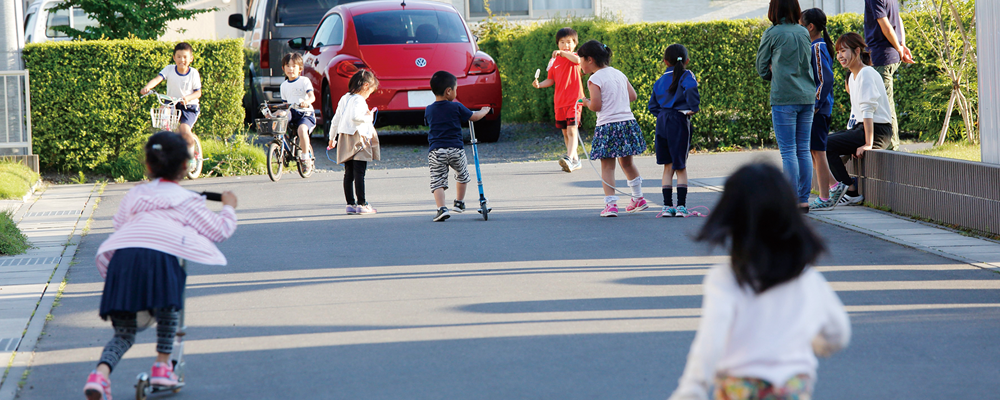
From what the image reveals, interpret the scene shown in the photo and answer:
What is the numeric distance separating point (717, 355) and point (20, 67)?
40.4 feet

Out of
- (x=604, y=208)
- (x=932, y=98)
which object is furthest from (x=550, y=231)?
(x=932, y=98)

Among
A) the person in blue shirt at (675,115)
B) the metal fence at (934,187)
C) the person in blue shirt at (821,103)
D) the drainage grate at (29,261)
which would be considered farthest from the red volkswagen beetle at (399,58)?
the drainage grate at (29,261)

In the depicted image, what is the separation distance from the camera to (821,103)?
9.00 m

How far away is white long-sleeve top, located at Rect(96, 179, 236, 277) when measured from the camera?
158 inches

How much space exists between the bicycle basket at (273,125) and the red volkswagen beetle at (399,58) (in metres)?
1.69

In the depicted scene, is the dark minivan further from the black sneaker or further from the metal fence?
the metal fence

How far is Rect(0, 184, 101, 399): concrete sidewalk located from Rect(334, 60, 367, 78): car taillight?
3.67 m

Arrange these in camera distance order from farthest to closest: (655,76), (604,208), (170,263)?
1. (655,76)
2. (604,208)
3. (170,263)

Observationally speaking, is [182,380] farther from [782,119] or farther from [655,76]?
[655,76]

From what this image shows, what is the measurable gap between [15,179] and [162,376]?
8.17 meters

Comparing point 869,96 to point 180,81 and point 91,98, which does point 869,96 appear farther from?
point 91,98

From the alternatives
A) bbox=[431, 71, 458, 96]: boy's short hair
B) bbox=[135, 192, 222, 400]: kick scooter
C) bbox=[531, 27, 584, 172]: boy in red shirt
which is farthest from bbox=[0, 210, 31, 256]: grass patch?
bbox=[531, 27, 584, 172]: boy in red shirt

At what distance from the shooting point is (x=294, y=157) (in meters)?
12.7

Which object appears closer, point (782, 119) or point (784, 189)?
point (784, 189)
